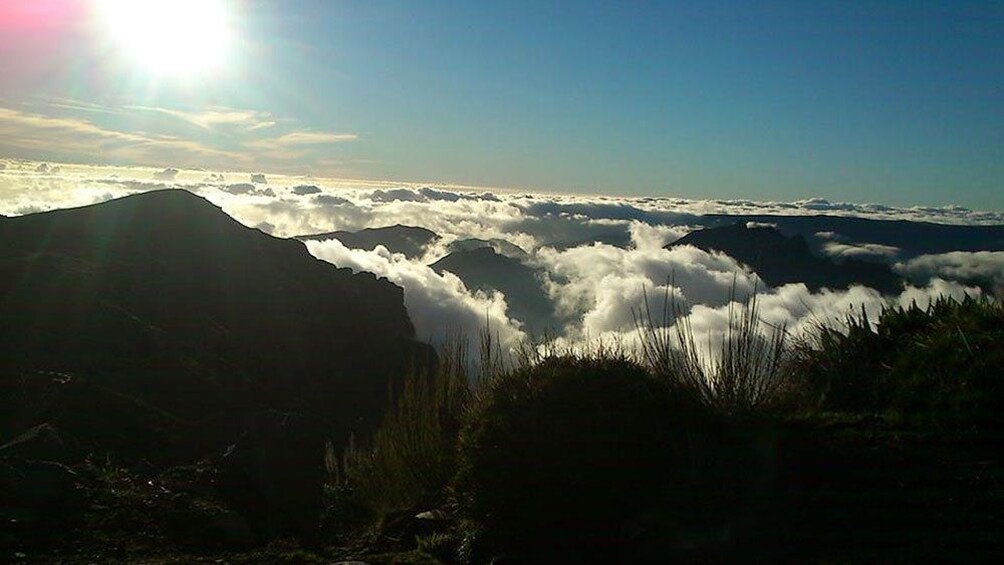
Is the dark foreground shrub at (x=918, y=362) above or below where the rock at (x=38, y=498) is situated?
above

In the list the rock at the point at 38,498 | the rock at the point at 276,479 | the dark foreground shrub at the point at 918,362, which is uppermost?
the dark foreground shrub at the point at 918,362

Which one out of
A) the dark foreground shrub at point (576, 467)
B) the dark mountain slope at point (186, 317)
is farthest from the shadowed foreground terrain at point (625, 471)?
the dark mountain slope at point (186, 317)

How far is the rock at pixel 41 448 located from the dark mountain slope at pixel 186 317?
47.0 feet

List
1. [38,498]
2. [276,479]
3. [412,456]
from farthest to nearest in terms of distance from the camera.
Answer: [276,479]
[412,456]
[38,498]

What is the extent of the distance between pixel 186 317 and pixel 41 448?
2443 inches

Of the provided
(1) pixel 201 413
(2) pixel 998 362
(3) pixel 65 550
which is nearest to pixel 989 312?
(2) pixel 998 362

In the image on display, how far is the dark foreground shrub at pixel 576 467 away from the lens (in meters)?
5.38

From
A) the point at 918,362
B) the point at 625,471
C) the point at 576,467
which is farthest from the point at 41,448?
the point at 918,362

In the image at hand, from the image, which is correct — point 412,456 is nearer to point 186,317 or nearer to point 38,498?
point 38,498

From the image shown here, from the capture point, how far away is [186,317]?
223ft

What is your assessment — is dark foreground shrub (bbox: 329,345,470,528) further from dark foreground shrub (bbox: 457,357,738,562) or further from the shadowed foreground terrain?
dark foreground shrub (bbox: 457,357,738,562)

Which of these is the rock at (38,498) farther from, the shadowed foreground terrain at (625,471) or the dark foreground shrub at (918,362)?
the dark foreground shrub at (918,362)

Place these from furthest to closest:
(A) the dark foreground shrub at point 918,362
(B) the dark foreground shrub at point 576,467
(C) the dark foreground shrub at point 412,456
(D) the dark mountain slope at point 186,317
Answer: (D) the dark mountain slope at point 186,317 → (C) the dark foreground shrub at point 412,456 → (A) the dark foreground shrub at point 918,362 → (B) the dark foreground shrub at point 576,467

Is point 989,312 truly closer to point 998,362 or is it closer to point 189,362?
point 998,362
